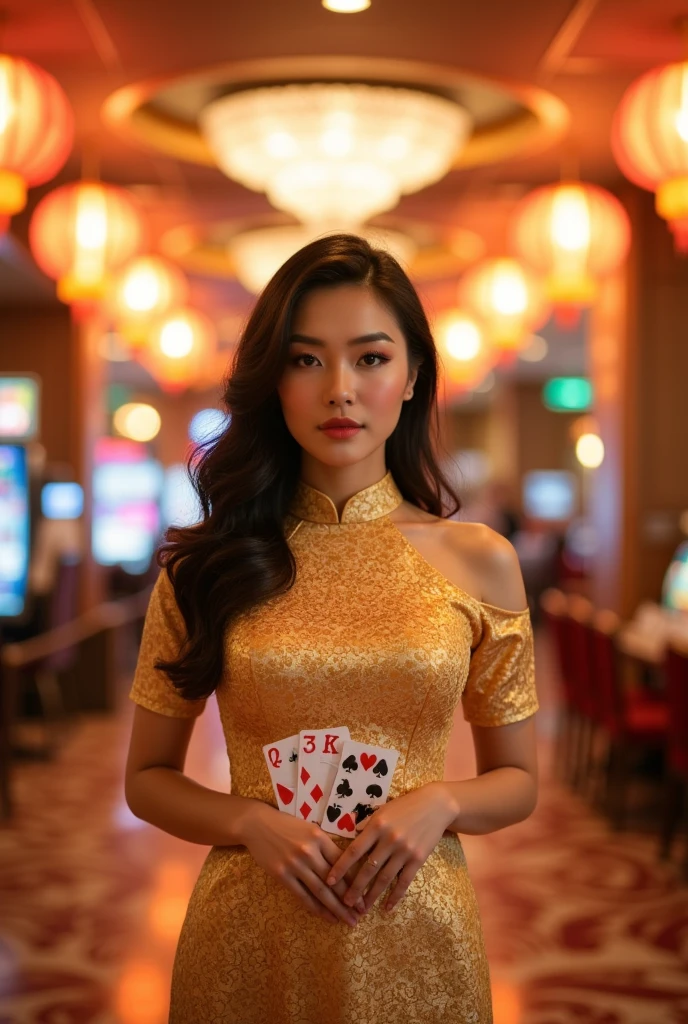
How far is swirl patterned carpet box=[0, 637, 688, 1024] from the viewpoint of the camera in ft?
11.2

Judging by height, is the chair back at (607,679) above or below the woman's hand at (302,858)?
above

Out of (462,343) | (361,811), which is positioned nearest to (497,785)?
(361,811)

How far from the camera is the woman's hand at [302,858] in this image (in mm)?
1425

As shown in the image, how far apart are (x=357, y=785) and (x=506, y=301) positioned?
6772mm

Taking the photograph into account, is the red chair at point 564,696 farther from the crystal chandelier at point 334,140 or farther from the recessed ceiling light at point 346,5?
the recessed ceiling light at point 346,5

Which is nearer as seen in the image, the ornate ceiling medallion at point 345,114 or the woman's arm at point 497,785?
the woman's arm at point 497,785

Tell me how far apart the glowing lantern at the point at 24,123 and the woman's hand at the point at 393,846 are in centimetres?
383

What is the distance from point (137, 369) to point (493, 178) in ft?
34.2

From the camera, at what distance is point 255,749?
1567 mm

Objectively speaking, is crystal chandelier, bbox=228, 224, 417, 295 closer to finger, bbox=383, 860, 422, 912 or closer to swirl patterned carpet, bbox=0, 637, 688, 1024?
swirl patterned carpet, bbox=0, 637, 688, 1024

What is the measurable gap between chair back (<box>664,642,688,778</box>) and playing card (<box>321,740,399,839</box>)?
3237 millimetres

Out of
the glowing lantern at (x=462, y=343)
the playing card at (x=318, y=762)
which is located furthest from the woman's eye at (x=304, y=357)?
the glowing lantern at (x=462, y=343)

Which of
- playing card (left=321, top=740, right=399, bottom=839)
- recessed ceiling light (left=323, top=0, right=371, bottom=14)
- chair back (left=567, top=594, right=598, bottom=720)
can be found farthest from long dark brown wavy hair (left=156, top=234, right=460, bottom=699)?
chair back (left=567, top=594, right=598, bottom=720)

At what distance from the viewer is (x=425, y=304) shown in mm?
2195
